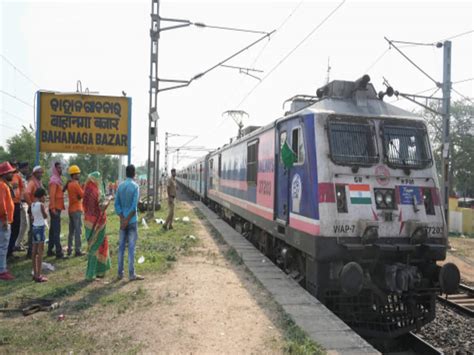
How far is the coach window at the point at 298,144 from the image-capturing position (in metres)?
6.75

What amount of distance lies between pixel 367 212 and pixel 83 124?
732 centimetres

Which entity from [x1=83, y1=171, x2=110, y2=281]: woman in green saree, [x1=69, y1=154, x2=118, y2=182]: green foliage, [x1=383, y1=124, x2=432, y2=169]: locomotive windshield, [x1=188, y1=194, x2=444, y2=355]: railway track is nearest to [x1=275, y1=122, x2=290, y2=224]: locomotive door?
[x1=383, y1=124, x2=432, y2=169]: locomotive windshield

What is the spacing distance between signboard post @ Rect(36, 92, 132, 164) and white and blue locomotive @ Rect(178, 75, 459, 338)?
516 cm

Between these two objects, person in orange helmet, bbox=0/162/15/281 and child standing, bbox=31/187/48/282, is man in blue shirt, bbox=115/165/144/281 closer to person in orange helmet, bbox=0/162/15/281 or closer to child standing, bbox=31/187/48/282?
child standing, bbox=31/187/48/282

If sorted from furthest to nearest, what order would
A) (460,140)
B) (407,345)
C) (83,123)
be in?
(460,140)
(83,123)
(407,345)

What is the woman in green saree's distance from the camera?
7.27 metres

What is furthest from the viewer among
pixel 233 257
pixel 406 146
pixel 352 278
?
pixel 233 257

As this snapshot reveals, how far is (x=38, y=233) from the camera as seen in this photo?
693cm

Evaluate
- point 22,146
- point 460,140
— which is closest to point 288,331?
point 460,140

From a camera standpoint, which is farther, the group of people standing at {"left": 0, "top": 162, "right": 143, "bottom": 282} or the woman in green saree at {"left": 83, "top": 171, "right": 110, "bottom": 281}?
the woman in green saree at {"left": 83, "top": 171, "right": 110, "bottom": 281}

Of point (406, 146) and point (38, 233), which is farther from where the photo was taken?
point (38, 233)

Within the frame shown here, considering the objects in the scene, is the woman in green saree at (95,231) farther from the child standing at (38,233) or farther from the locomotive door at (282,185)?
the locomotive door at (282,185)

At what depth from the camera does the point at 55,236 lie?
29.6 feet

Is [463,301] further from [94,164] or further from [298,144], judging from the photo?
[94,164]
